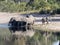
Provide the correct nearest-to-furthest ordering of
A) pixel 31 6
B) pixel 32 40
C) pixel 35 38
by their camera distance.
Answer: pixel 32 40
pixel 35 38
pixel 31 6

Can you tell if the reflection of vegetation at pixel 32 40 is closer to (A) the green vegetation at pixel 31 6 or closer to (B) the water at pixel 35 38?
(B) the water at pixel 35 38

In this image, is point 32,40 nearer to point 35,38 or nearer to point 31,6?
point 35,38

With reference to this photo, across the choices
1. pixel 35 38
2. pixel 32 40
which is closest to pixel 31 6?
pixel 35 38

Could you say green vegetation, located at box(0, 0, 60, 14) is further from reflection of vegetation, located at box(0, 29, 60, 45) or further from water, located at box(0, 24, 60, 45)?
reflection of vegetation, located at box(0, 29, 60, 45)

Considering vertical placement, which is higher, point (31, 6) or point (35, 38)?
point (35, 38)

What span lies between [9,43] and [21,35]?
15.7 ft

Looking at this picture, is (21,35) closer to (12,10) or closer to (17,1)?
(12,10)

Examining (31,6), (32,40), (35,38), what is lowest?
(31,6)

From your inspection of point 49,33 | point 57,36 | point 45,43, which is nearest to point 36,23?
point 49,33

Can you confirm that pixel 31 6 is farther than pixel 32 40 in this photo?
Yes

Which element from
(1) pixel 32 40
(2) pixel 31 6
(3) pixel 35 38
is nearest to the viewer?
(1) pixel 32 40

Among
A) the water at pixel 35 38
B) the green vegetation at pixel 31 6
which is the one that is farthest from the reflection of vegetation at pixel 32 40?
the green vegetation at pixel 31 6

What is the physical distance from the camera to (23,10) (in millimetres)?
47469

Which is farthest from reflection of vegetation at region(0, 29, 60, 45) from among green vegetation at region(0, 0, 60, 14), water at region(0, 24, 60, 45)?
green vegetation at region(0, 0, 60, 14)
